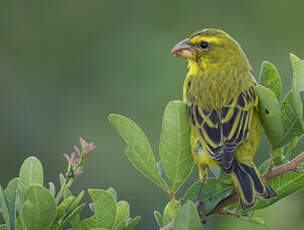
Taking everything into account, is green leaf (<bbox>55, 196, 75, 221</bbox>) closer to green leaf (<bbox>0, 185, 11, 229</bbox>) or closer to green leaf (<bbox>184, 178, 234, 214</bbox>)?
green leaf (<bbox>0, 185, 11, 229</bbox>)

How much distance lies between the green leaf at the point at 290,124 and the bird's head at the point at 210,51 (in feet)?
4.70

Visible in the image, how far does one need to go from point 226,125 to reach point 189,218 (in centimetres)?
132

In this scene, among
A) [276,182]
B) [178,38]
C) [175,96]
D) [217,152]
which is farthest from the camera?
[178,38]

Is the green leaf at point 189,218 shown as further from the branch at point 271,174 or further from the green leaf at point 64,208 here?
the green leaf at point 64,208

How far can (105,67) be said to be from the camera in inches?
327

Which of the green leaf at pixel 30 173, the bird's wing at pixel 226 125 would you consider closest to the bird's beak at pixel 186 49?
the bird's wing at pixel 226 125

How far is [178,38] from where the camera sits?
770 cm

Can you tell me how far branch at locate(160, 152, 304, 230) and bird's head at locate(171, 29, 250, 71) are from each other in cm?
144

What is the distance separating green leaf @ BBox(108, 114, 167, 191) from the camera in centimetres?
255

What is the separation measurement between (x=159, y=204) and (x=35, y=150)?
183 centimetres

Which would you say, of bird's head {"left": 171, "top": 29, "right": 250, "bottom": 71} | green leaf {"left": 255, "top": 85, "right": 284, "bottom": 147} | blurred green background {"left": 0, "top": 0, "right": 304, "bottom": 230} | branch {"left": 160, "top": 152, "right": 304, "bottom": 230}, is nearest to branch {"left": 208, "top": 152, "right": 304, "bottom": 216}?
branch {"left": 160, "top": 152, "right": 304, "bottom": 230}

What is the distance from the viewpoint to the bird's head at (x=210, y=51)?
416cm

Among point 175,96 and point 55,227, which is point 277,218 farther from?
point 175,96

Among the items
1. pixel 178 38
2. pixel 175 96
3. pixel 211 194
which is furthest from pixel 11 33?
pixel 211 194
